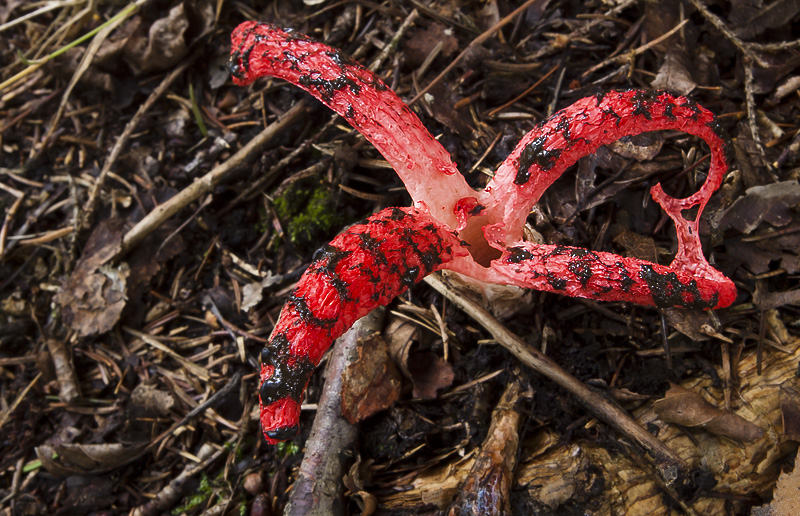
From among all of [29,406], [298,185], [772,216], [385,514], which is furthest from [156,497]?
[772,216]

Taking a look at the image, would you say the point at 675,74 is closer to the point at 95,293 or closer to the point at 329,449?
the point at 329,449


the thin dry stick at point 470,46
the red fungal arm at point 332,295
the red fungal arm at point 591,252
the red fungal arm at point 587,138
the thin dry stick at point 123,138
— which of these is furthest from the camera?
the thin dry stick at point 123,138

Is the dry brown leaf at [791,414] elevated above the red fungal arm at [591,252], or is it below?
below

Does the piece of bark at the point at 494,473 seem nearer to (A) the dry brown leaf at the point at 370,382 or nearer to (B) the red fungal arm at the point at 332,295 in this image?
(A) the dry brown leaf at the point at 370,382

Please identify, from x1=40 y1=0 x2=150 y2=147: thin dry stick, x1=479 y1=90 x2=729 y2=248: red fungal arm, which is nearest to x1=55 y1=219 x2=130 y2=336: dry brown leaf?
x1=40 y1=0 x2=150 y2=147: thin dry stick

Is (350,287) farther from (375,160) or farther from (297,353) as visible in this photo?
(375,160)

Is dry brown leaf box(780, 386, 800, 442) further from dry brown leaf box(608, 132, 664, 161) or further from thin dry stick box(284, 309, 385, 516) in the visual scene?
thin dry stick box(284, 309, 385, 516)

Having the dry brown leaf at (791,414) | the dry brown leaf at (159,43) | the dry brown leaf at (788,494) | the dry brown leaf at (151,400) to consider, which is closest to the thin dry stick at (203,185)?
the dry brown leaf at (151,400)
